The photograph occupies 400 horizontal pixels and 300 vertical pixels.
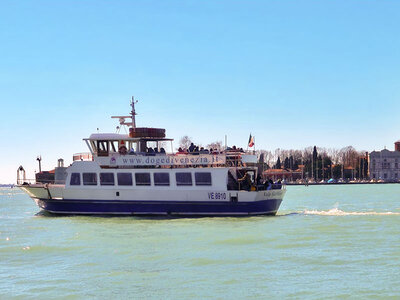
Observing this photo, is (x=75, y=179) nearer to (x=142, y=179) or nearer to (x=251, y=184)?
(x=142, y=179)

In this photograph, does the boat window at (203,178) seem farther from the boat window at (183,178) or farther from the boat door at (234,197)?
the boat door at (234,197)

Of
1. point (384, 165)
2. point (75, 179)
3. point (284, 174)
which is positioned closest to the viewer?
point (75, 179)

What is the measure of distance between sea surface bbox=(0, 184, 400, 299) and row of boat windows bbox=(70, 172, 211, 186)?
9.85 feet

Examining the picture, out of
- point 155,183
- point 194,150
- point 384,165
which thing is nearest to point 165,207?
point 155,183

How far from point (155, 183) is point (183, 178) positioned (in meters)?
1.63

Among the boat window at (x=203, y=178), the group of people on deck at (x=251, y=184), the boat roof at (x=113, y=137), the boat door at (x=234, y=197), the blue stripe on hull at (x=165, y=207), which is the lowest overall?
the blue stripe on hull at (x=165, y=207)

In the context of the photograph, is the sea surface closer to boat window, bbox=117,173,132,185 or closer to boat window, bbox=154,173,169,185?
boat window, bbox=154,173,169,185

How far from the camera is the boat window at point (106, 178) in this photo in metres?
33.8

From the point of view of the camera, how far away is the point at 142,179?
109 ft

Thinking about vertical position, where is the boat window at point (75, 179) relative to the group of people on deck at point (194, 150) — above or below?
below

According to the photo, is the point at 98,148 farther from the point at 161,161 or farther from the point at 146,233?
the point at 146,233

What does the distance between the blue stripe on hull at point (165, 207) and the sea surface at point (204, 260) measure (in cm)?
152

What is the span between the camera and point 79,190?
34.2 meters

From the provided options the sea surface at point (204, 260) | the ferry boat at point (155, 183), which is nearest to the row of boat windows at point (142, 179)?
the ferry boat at point (155, 183)
